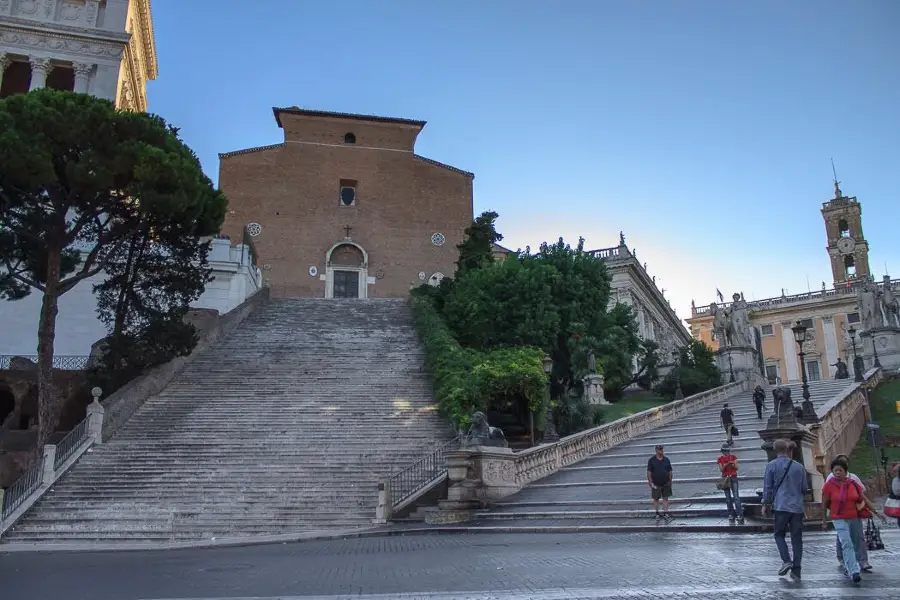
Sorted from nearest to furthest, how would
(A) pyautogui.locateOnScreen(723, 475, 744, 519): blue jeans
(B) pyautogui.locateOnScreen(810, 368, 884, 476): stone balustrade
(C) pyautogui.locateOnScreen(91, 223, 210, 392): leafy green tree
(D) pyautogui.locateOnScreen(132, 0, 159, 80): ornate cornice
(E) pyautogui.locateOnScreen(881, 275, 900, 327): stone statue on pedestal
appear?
(A) pyautogui.locateOnScreen(723, 475, 744, 519): blue jeans → (B) pyautogui.locateOnScreen(810, 368, 884, 476): stone balustrade → (C) pyautogui.locateOnScreen(91, 223, 210, 392): leafy green tree → (E) pyautogui.locateOnScreen(881, 275, 900, 327): stone statue on pedestal → (D) pyautogui.locateOnScreen(132, 0, 159, 80): ornate cornice

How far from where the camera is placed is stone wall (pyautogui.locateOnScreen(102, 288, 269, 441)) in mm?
18859

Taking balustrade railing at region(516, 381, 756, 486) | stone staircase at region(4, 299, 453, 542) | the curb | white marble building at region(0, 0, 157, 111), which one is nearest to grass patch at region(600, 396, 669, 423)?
balustrade railing at region(516, 381, 756, 486)

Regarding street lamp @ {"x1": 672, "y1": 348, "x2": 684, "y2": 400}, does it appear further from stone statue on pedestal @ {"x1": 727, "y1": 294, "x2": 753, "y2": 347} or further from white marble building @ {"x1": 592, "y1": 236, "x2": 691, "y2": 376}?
stone statue on pedestal @ {"x1": 727, "y1": 294, "x2": 753, "y2": 347}

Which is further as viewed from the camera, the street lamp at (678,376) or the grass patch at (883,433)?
the street lamp at (678,376)

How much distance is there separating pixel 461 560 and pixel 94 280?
2492 cm

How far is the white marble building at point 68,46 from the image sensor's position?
111 ft

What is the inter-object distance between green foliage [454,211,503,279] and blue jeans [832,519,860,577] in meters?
28.5

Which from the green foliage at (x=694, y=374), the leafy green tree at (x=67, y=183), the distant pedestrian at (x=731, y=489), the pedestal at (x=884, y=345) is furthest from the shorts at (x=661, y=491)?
the pedestal at (x=884, y=345)

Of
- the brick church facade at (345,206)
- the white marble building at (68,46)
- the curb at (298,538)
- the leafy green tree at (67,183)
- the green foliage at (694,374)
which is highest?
the white marble building at (68,46)

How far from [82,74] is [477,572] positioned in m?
34.6

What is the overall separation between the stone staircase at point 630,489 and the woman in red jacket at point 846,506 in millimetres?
4580

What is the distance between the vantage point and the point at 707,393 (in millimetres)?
28922

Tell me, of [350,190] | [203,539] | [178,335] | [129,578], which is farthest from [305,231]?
[129,578]

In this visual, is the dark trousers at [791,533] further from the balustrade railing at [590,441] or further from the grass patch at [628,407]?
the grass patch at [628,407]
